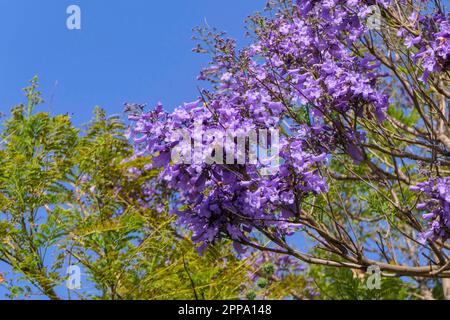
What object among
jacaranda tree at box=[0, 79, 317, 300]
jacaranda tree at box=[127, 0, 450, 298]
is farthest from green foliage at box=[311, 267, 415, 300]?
jacaranda tree at box=[127, 0, 450, 298]

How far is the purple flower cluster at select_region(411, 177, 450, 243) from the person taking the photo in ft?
12.8

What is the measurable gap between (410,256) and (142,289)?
564 centimetres

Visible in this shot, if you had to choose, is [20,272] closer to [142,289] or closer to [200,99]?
[142,289]

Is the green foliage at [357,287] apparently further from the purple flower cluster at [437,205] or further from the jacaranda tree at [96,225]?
the purple flower cluster at [437,205]

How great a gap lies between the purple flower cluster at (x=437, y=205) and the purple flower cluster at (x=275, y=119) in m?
0.58

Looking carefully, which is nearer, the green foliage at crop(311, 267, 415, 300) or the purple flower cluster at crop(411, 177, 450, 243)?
the purple flower cluster at crop(411, 177, 450, 243)

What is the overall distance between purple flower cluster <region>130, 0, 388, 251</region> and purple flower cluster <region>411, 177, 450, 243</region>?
1.92 feet

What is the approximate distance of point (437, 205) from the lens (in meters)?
4.00

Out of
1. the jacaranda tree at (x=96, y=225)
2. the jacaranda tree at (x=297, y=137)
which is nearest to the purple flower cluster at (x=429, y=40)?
the jacaranda tree at (x=297, y=137)

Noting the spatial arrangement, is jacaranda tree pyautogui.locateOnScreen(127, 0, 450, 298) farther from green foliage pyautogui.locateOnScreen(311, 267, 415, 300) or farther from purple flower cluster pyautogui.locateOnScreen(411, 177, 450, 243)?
green foliage pyautogui.locateOnScreen(311, 267, 415, 300)

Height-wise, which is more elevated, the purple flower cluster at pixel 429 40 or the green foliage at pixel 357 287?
the purple flower cluster at pixel 429 40

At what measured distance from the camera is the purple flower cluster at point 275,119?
3678 millimetres

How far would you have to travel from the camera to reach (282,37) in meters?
4.97
